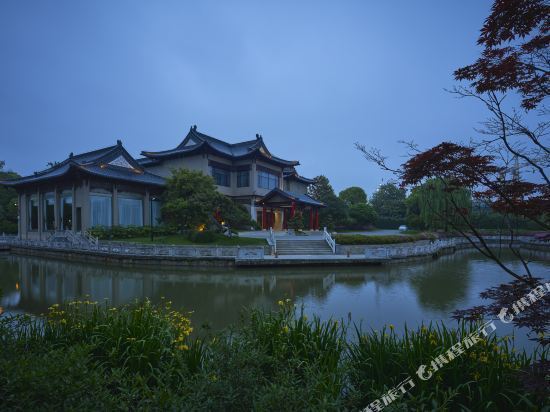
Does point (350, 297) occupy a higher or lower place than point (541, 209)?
lower

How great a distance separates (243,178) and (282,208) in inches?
191

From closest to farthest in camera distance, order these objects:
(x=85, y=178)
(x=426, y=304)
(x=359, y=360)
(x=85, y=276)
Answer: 1. (x=359, y=360)
2. (x=426, y=304)
3. (x=85, y=276)
4. (x=85, y=178)

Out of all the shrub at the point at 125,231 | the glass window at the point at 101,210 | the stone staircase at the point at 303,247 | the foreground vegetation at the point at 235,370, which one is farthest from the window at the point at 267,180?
the foreground vegetation at the point at 235,370

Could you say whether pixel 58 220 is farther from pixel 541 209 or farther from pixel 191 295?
pixel 541 209

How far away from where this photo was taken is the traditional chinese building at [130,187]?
920 inches

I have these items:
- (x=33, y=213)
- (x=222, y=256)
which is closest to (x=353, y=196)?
(x=222, y=256)

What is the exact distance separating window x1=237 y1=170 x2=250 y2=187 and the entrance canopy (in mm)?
2315

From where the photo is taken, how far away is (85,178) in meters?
22.6

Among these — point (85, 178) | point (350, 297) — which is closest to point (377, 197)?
point (85, 178)

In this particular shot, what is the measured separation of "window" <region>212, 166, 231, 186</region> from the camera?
28.4 meters

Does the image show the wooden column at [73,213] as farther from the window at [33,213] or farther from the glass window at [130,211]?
the window at [33,213]

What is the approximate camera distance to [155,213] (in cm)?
2697

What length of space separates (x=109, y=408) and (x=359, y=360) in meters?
2.65

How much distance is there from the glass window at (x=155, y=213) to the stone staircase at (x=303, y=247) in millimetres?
11918
